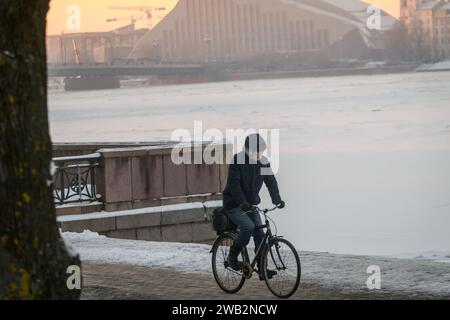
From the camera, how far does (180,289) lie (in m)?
9.02

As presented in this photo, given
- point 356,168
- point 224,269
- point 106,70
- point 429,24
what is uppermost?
point 429,24

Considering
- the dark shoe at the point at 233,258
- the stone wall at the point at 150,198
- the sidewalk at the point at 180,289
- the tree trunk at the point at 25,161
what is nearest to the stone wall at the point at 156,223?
the stone wall at the point at 150,198

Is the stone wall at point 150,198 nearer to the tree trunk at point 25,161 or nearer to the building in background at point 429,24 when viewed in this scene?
the tree trunk at point 25,161

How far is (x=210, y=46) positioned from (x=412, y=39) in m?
35.0

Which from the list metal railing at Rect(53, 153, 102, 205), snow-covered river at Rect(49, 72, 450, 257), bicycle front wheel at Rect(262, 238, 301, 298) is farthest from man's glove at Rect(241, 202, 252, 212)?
snow-covered river at Rect(49, 72, 450, 257)

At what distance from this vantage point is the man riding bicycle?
8203 mm

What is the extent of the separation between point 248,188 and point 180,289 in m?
1.23

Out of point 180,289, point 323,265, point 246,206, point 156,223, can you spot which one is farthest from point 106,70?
point 246,206

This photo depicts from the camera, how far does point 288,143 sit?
130 feet

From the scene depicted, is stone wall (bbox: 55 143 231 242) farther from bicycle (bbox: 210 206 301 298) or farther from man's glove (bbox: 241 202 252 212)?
man's glove (bbox: 241 202 252 212)

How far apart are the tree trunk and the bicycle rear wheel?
2.91 meters

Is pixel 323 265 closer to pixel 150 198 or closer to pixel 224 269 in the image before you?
pixel 224 269

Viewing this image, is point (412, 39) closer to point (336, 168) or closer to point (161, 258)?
point (336, 168)
